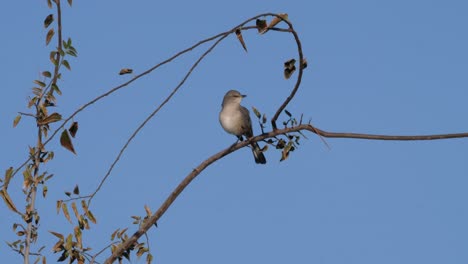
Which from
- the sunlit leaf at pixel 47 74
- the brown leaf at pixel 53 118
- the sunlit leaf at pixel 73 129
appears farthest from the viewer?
the sunlit leaf at pixel 47 74

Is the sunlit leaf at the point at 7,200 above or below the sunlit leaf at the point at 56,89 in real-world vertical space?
below

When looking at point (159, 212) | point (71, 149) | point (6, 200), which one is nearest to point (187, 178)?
point (159, 212)

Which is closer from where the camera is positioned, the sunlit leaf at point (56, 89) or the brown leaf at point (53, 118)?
the brown leaf at point (53, 118)

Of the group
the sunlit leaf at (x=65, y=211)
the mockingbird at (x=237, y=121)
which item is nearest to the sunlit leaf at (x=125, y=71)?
the sunlit leaf at (x=65, y=211)

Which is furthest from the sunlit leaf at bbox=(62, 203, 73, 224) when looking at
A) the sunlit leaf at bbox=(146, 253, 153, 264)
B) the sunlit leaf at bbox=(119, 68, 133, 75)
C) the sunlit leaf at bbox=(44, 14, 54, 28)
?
the sunlit leaf at bbox=(44, 14, 54, 28)

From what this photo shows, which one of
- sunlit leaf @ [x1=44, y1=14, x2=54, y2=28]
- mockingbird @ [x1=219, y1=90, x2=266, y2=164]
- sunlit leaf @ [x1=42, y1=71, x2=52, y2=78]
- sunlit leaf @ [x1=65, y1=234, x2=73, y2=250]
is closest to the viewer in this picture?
sunlit leaf @ [x1=65, y1=234, x2=73, y2=250]

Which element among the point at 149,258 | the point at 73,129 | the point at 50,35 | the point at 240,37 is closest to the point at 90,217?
the point at 149,258

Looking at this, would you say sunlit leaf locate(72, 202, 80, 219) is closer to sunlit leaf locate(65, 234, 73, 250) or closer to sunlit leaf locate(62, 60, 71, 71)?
sunlit leaf locate(65, 234, 73, 250)

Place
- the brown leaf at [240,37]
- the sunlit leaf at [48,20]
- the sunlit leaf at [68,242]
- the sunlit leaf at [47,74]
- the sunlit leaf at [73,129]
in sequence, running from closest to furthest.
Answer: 1. the brown leaf at [240,37]
2. the sunlit leaf at [73,129]
3. the sunlit leaf at [68,242]
4. the sunlit leaf at [47,74]
5. the sunlit leaf at [48,20]

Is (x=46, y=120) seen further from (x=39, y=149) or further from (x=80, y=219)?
(x=80, y=219)

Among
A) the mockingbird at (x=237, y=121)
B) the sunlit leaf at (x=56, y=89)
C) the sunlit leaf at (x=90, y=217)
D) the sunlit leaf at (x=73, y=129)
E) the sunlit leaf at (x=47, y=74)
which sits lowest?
the sunlit leaf at (x=90, y=217)

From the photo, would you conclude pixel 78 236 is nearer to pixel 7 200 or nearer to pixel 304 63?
pixel 7 200

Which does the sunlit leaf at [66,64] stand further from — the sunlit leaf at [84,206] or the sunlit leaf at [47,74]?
the sunlit leaf at [84,206]

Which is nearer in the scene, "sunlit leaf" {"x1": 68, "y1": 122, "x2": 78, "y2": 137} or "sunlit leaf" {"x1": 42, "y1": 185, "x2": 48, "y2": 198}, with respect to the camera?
"sunlit leaf" {"x1": 68, "y1": 122, "x2": 78, "y2": 137}
